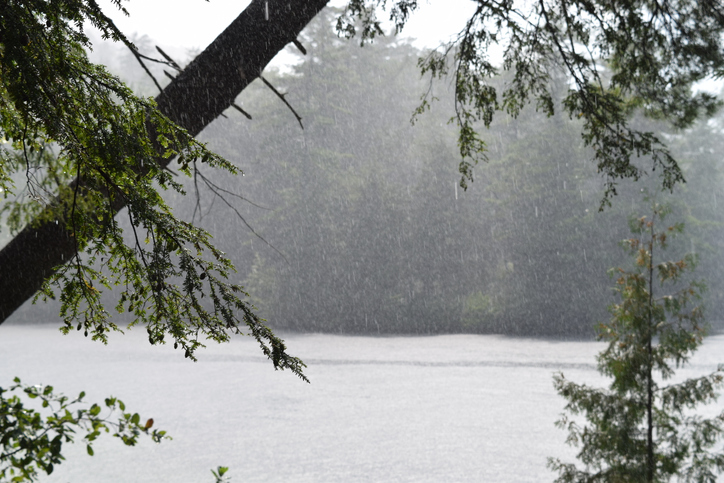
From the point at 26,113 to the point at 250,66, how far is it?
1.23 meters

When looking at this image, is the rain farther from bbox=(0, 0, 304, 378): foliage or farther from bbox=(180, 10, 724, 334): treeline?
bbox=(0, 0, 304, 378): foliage

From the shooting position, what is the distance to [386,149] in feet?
93.5

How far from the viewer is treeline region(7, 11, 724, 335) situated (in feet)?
80.0

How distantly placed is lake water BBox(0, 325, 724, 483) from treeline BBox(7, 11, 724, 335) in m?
4.69

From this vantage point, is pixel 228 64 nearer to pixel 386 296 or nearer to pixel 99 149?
pixel 99 149

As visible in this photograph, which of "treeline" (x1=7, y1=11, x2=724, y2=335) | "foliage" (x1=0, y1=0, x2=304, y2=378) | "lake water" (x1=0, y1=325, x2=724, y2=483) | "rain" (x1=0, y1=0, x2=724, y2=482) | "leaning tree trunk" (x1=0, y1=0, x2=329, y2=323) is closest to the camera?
"foliage" (x1=0, y1=0, x2=304, y2=378)

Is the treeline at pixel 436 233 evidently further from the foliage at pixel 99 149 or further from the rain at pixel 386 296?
the foliage at pixel 99 149

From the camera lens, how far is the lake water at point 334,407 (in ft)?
27.5

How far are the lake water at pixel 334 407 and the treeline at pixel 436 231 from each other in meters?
4.69

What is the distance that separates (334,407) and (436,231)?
14.7 meters

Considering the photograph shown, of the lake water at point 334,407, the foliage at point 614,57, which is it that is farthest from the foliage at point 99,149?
the lake water at point 334,407

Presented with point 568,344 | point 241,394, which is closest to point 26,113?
point 241,394

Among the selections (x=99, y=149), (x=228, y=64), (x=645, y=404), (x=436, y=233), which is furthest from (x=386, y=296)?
(x=99, y=149)

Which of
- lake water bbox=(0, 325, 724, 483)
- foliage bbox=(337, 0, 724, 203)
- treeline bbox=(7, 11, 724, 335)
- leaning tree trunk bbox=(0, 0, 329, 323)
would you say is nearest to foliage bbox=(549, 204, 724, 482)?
foliage bbox=(337, 0, 724, 203)
